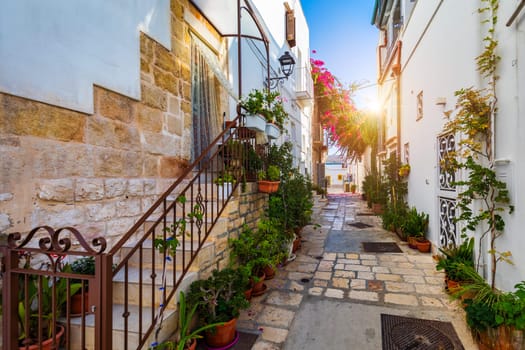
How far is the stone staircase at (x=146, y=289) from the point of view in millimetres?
1968

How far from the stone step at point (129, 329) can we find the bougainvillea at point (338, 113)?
13.0m

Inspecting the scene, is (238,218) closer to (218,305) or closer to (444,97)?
(218,305)

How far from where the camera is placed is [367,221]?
8344mm

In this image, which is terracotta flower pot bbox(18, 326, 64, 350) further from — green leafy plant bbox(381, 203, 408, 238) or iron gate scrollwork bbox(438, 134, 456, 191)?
green leafy plant bbox(381, 203, 408, 238)

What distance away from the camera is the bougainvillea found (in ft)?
47.4

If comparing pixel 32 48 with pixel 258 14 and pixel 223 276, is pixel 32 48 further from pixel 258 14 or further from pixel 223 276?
pixel 258 14

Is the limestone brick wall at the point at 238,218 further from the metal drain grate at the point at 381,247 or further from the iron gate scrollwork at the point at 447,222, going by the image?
the iron gate scrollwork at the point at 447,222

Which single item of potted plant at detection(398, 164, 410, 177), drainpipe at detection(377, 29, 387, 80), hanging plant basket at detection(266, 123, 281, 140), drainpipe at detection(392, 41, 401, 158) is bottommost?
potted plant at detection(398, 164, 410, 177)

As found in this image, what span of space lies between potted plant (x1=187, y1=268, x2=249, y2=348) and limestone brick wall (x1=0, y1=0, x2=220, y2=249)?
109 centimetres

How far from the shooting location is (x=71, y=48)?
2.29m

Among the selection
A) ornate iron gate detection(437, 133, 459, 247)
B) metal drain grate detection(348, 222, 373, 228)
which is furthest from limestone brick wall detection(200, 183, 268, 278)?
metal drain grate detection(348, 222, 373, 228)

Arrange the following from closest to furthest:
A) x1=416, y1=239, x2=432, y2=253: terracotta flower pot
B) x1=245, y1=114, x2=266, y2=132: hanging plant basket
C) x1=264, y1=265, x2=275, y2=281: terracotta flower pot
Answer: x1=264, y1=265, x2=275, y2=281: terracotta flower pot, x1=245, y1=114, x2=266, y2=132: hanging plant basket, x1=416, y1=239, x2=432, y2=253: terracotta flower pot

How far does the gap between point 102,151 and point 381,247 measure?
202 inches

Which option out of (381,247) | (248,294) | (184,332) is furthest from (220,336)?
(381,247)
